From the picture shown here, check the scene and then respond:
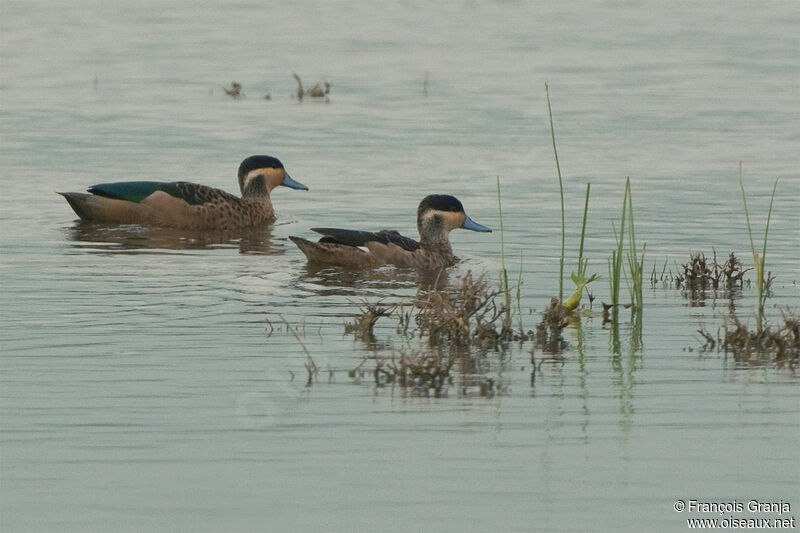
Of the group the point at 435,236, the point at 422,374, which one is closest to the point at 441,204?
the point at 435,236

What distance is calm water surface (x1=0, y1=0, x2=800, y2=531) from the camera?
7.34m

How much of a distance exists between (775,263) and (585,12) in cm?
3173

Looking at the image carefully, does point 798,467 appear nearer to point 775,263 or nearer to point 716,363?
point 716,363

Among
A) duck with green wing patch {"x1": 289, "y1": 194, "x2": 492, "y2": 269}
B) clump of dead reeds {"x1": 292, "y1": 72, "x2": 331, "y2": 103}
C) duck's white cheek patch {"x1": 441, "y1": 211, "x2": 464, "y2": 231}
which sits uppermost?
clump of dead reeds {"x1": 292, "y1": 72, "x2": 331, "y2": 103}

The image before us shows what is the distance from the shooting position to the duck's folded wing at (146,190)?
59.4ft

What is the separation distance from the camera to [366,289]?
13789mm

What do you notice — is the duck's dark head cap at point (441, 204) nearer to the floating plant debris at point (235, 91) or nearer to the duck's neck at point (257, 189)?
the duck's neck at point (257, 189)

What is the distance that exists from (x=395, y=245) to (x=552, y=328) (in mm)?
4447

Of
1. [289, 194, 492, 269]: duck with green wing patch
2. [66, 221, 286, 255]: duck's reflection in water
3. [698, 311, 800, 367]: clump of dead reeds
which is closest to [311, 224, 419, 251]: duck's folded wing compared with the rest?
[289, 194, 492, 269]: duck with green wing patch

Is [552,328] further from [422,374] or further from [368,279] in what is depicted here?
[368,279]

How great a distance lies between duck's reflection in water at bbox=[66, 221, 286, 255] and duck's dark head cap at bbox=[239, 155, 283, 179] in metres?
0.95

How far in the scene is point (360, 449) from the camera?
25.8ft

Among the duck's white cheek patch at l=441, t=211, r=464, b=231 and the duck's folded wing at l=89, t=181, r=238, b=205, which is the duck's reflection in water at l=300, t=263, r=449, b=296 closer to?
the duck's white cheek patch at l=441, t=211, r=464, b=231

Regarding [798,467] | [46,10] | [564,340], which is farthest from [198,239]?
[46,10]
